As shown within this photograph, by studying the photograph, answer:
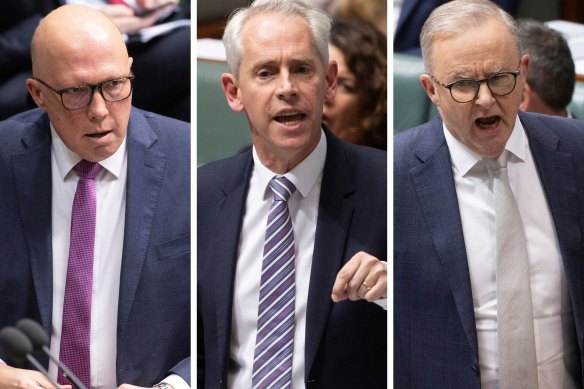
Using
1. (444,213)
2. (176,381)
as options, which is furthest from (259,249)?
(444,213)

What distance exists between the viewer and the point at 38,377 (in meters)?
3.32

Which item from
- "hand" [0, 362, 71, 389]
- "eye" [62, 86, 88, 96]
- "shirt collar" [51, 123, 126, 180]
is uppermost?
"eye" [62, 86, 88, 96]

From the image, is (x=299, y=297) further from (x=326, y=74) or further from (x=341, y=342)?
(x=326, y=74)

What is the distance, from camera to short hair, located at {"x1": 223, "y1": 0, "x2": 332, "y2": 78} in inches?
133

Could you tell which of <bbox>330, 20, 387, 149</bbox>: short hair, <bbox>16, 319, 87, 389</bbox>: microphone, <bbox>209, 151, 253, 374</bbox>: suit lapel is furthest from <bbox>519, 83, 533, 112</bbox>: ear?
<bbox>16, 319, 87, 389</bbox>: microphone

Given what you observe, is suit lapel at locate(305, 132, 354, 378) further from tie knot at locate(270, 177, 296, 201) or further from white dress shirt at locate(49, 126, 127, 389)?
white dress shirt at locate(49, 126, 127, 389)

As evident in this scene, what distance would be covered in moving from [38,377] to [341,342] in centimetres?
101

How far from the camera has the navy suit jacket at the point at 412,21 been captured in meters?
3.42

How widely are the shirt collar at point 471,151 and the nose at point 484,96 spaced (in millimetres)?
147

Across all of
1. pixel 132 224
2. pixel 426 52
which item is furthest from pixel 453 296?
pixel 132 224

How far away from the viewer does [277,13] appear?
3.36 metres

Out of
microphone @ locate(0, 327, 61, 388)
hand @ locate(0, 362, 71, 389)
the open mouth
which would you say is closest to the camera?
microphone @ locate(0, 327, 61, 388)

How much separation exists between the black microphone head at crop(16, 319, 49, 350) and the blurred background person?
3.85ft

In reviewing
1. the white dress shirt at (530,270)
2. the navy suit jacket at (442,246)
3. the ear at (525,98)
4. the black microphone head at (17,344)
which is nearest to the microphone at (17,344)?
the black microphone head at (17,344)
